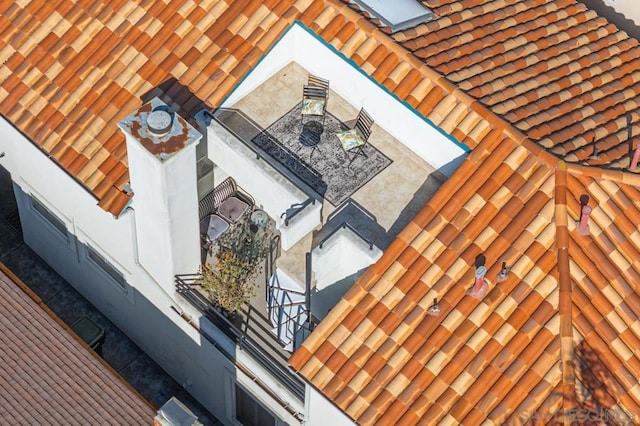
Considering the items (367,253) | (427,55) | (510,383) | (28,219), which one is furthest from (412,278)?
(28,219)

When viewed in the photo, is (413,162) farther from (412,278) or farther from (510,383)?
(510,383)

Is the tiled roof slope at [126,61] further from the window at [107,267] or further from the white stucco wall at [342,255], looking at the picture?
the window at [107,267]

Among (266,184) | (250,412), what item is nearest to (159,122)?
(266,184)

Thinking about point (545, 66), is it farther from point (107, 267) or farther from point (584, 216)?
point (107, 267)

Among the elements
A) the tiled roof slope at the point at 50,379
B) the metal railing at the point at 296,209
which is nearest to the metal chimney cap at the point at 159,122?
the metal railing at the point at 296,209

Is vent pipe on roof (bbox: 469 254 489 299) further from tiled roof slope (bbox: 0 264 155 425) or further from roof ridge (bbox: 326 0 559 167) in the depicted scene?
tiled roof slope (bbox: 0 264 155 425)

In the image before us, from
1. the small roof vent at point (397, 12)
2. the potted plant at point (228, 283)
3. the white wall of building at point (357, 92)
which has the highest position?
the small roof vent at point (397, 12)
